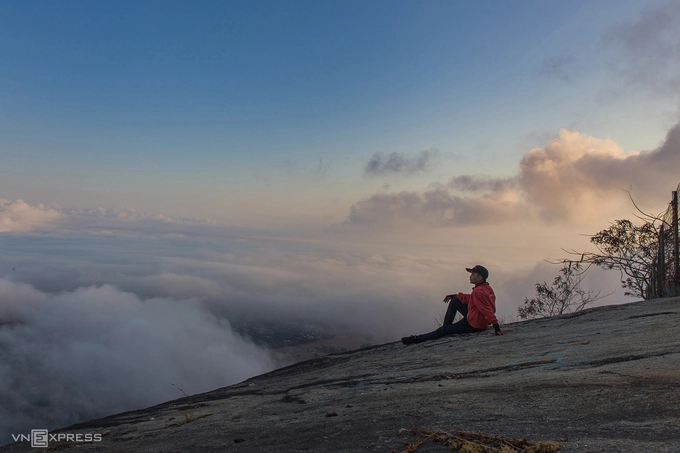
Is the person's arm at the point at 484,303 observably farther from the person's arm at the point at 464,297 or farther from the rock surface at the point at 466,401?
the rock surface at the point at 466,401

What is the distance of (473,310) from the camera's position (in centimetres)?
1000

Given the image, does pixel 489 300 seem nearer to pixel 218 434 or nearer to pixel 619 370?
pixel 619 370

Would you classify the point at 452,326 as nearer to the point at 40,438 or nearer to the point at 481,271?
the point at 481,271

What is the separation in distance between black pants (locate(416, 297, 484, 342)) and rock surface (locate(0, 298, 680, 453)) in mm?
769

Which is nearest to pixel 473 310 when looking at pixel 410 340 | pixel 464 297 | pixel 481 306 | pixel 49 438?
pixel 481 306

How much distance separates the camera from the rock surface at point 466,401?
3729 mm

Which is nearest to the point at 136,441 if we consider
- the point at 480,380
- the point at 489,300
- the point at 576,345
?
the point at 480,380

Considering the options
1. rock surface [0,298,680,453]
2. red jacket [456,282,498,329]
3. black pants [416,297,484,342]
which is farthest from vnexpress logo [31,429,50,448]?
red jacket [456,282,498,329]

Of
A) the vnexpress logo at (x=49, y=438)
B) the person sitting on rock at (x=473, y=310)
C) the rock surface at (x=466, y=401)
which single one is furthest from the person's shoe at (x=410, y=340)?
the vnexpress logo at (x=49, y=438)

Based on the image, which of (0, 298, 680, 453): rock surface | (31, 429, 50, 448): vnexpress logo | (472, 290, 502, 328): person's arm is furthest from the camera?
(472, 290, 502, 328): person's arm

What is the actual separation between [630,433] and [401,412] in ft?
6.77

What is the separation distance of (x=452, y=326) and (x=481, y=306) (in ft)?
2.92

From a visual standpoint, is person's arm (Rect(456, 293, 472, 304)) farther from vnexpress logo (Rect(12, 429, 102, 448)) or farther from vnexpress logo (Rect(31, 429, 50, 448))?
vnexpress logo (Rect(31, 429, 50, 448))

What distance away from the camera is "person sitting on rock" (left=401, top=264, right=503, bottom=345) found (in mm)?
9727
